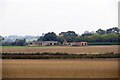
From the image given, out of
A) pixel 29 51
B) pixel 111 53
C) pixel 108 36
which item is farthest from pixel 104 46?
pixel 29 51

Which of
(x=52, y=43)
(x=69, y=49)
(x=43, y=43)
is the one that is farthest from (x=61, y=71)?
(x=43, y=43)

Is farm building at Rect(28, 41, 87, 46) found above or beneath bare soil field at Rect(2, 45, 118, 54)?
above

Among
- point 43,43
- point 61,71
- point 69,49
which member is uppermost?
point 43,43

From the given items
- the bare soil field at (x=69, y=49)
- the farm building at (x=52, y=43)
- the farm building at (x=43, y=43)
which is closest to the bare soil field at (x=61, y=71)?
the bare soil field at (x=69, y=49)

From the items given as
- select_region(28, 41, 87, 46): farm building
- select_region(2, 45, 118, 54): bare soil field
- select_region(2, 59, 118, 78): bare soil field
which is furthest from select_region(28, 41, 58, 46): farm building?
select_region(2, 59, 118, 78): bare soil field

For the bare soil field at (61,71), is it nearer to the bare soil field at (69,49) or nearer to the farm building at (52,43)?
the bare soil field at (69,49)

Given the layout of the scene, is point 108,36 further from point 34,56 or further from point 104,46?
point 34,56

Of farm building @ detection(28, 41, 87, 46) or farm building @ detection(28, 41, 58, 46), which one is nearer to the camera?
farm building @ detection(28, 41, 58, 46)

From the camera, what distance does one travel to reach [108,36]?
143 feet

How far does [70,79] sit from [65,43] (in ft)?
91.6

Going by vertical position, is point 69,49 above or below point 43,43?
below

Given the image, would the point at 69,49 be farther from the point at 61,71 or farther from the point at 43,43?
the point at 61,71

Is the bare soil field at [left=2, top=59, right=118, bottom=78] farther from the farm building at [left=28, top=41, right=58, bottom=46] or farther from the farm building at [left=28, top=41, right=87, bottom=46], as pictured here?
the farm building at [left=28, top=41, right=87, bottom=46]

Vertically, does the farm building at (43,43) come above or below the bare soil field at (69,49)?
above
